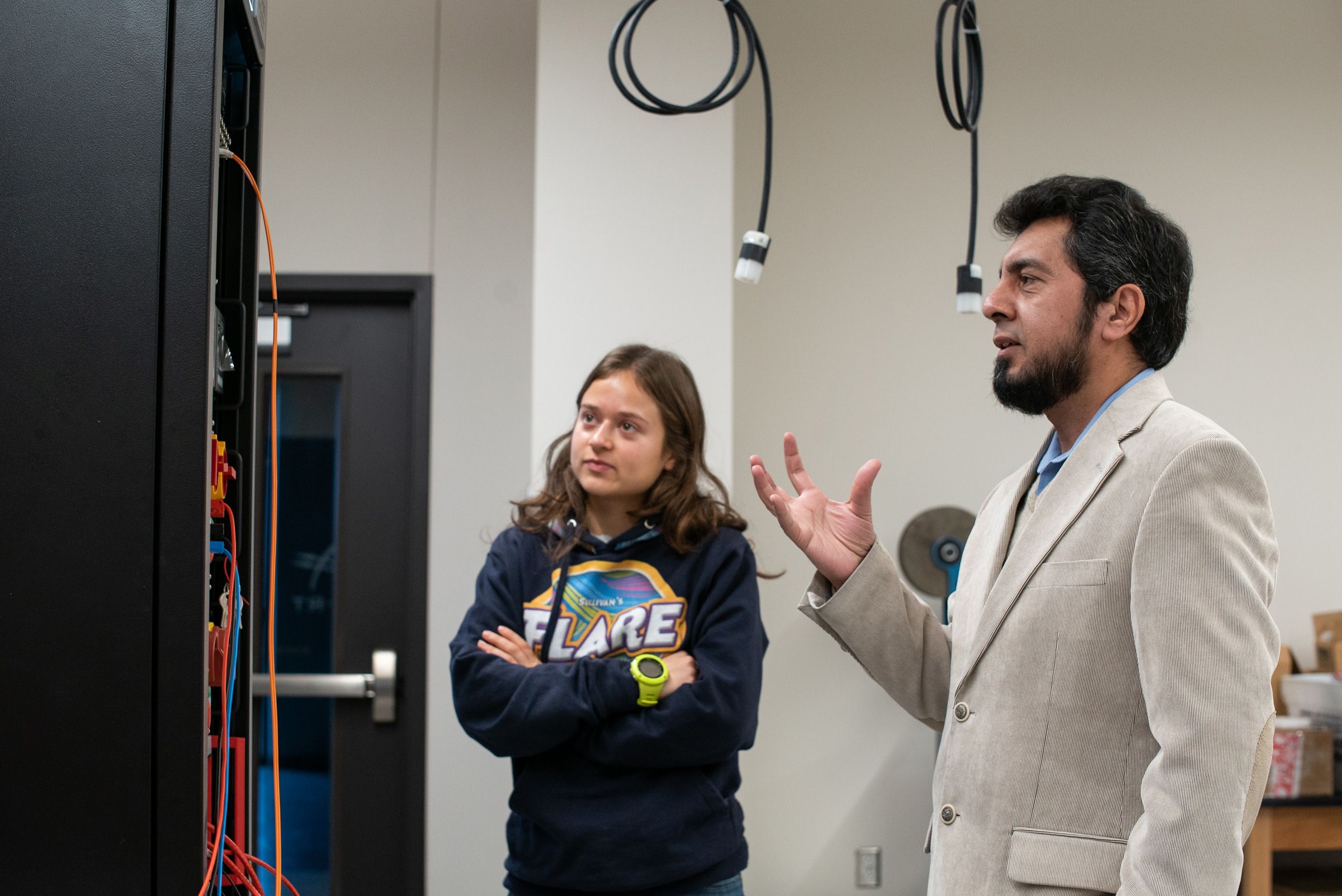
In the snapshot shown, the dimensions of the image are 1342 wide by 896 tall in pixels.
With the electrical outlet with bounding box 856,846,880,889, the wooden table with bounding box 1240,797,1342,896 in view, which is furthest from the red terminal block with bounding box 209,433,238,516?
the wooden table with bounding box 1240,797,1342,896

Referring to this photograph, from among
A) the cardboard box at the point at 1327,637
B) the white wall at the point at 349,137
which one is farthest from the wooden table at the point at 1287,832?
the white wall at the point at 349,137

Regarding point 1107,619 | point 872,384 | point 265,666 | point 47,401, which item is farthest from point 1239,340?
point 47,401

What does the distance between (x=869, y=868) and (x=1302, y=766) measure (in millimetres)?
1173

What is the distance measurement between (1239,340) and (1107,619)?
2548 millimetres

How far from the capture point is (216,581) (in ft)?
3.74

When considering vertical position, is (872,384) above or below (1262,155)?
below

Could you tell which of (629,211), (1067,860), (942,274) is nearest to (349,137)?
(629,211)

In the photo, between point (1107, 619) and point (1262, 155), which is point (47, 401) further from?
point (1262, 155)

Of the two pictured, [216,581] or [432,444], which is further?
[432,444]

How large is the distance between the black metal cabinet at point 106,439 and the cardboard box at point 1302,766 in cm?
270

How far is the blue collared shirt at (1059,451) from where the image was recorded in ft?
4.29

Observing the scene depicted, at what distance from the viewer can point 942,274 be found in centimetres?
325

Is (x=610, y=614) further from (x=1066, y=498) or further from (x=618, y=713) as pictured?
(x=1066, y=498)

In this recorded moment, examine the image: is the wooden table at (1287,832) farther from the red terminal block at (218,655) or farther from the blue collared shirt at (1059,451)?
the red terminal block at (218,655)
